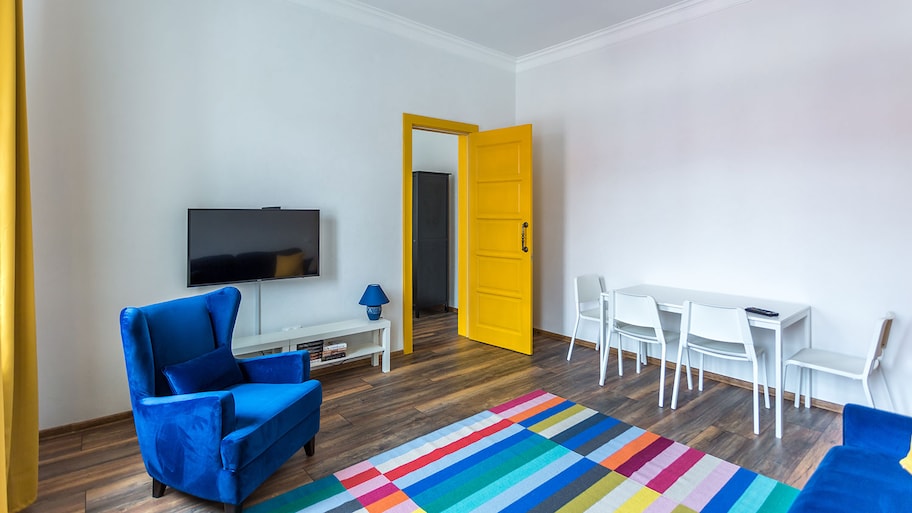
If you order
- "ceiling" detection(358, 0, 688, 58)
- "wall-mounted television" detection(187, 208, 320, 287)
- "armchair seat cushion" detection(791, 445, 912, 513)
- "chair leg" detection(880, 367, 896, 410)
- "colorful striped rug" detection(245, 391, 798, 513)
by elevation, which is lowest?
"colorful striped rug" detection(245, 391, 798, 513)

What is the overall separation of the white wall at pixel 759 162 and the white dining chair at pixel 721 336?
688 millimetres

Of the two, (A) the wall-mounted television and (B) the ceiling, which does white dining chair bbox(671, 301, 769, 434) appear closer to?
(B) the ceiling

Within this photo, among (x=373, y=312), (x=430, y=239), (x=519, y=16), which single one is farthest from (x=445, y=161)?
(x=373, y=312)

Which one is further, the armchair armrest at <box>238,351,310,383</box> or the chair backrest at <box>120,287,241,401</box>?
the armchair armrest at <box>238,351,310,383</box>

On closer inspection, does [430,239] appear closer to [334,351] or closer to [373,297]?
[373,297]

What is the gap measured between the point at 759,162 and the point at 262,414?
152 inches

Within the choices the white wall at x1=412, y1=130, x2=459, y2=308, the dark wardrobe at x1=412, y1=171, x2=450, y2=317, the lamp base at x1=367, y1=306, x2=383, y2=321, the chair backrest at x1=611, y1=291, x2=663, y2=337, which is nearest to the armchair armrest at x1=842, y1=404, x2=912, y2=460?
the chair backrest at x1=611, y1=291, x2=663, y2=337

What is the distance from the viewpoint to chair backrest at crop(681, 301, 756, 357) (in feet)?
9.80

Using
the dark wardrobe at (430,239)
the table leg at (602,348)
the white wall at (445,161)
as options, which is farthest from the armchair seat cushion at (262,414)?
the white wall at (445,161)

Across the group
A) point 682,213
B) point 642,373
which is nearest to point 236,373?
point 642,373

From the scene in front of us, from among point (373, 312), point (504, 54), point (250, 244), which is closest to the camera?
point (250, 244)

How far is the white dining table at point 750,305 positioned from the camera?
9.64ft

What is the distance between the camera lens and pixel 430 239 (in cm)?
639

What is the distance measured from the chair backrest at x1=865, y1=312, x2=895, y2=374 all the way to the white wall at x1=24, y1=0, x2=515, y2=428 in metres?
3.54
